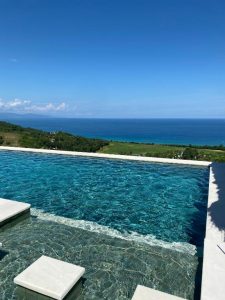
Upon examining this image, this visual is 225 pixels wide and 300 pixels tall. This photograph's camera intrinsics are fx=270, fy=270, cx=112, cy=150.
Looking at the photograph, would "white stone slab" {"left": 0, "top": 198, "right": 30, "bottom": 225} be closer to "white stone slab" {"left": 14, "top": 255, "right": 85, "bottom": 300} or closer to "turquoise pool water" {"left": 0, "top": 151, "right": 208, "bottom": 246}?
"turquoise pool water" {"left": 0, "top": 151, "right": 208, "bottom": 246}

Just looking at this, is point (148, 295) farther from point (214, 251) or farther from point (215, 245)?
point (215, 245)

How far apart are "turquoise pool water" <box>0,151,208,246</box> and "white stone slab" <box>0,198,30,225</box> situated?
970mm

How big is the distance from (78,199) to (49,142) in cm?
879

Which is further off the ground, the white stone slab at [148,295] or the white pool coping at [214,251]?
the white stone slab at [148,295]

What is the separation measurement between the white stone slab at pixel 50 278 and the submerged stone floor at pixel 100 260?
1.42 feet

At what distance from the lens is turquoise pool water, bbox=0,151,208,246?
21.6 ft

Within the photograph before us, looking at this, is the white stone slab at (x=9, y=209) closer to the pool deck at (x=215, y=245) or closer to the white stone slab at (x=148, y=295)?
the white stone slab at (x=148, y=295)

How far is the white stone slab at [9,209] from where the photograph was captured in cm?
597

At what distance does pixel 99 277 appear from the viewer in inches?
171

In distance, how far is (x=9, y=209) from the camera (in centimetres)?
628

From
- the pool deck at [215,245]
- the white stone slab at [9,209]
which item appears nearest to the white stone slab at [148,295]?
the pool deck at [215,245]

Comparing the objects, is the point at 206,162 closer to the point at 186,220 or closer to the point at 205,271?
the point at 186,220

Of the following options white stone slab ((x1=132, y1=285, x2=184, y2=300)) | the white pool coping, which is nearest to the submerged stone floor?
the white pool coping

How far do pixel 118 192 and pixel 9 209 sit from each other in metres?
3.66
